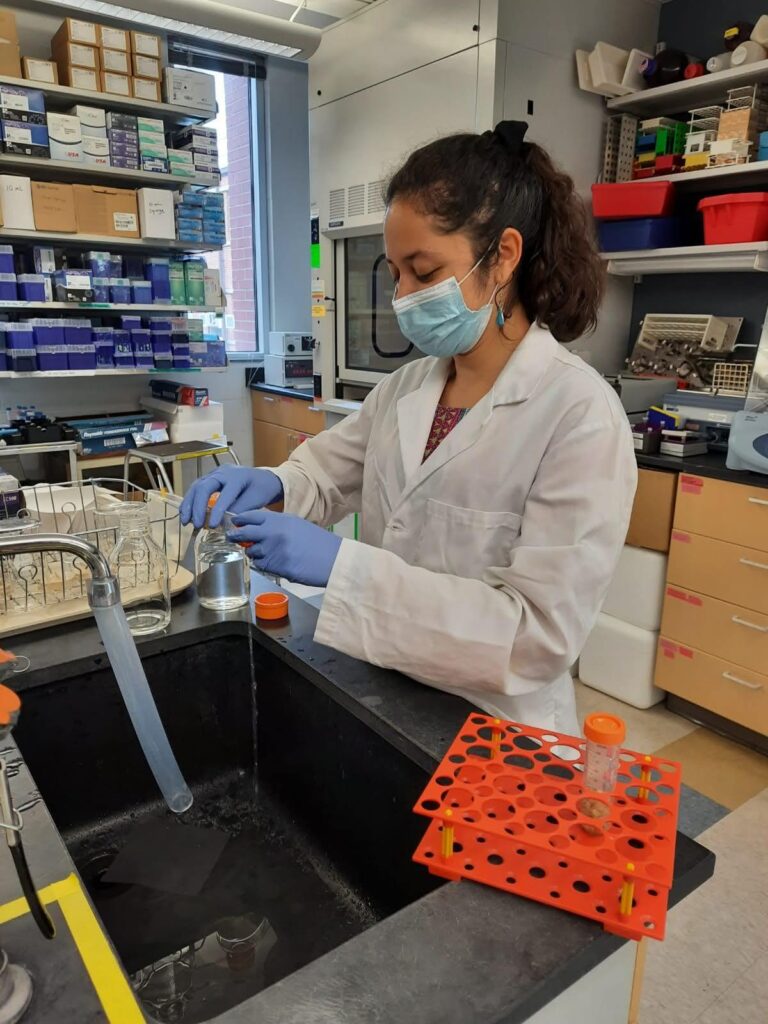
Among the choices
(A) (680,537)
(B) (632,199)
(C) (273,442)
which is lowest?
(C) (273,442)

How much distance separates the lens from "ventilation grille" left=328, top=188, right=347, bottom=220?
10.4ft

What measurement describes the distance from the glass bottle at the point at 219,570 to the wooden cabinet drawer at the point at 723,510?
5.17ft

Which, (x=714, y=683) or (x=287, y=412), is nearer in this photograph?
(x=714, y=683)

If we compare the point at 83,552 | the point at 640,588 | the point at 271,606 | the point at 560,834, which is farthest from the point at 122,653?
the point at 640,588

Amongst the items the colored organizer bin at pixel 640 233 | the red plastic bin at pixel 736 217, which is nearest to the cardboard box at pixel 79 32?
the colored organizer bin at pixel 640 233

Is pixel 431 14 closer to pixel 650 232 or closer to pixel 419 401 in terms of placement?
pixel 650 232

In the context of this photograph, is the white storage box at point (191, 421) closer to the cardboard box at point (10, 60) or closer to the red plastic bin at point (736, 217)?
the cardboard box at point (10, 60)

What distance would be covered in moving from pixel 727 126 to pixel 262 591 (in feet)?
7.41

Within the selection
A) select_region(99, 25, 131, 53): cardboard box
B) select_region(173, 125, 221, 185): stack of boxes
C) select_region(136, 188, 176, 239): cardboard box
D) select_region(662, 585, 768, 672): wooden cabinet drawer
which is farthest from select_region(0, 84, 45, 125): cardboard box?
select_region(662, 585, 768, 672): wooden cabinet drawer

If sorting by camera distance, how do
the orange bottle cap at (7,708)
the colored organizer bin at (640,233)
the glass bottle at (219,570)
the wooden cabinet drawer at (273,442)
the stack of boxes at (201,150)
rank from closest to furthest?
1. the orange bottle cap at (7,708)
2. the glass bottle at (219,570)
3. the colored organizer bin at (640,233)
4. the stack of boxes at (201,150)
5. the wooden cabinet drawer at (273,442)

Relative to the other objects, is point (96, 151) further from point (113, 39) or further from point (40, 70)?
point (113, 39)

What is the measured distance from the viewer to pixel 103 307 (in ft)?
11.2

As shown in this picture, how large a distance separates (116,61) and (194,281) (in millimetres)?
974

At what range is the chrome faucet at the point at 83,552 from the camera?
636 mm
